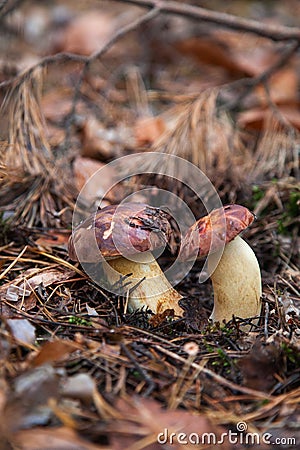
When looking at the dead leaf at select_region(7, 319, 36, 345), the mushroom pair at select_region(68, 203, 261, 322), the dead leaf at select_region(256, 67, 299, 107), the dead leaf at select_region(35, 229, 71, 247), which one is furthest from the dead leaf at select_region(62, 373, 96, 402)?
the dead leaf at select_region(256, 67, 299, 107)

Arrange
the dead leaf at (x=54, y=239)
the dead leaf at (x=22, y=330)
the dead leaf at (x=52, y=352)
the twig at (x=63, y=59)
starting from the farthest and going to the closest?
the twig at (x=63, y=59) < the dead leaf at (x=54, y=239) < the dead leaf at (x=22, y=330) < the dead leaf at (x=52, y=352)

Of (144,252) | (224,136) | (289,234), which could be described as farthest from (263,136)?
(144,252)

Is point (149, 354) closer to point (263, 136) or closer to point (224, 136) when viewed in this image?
point (224, 136)

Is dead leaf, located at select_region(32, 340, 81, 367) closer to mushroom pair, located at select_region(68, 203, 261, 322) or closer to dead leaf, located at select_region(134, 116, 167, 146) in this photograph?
mushroom pair, located at select_region(68, 203, 261, 322)

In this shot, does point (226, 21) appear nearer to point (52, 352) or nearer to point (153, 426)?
point (52, 352)

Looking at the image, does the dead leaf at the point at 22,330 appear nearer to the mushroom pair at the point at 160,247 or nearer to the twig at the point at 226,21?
the mushroom pair at the point at 160,247

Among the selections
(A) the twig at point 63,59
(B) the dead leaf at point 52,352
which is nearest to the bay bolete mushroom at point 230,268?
(B) the dead leaf at point 52,352
